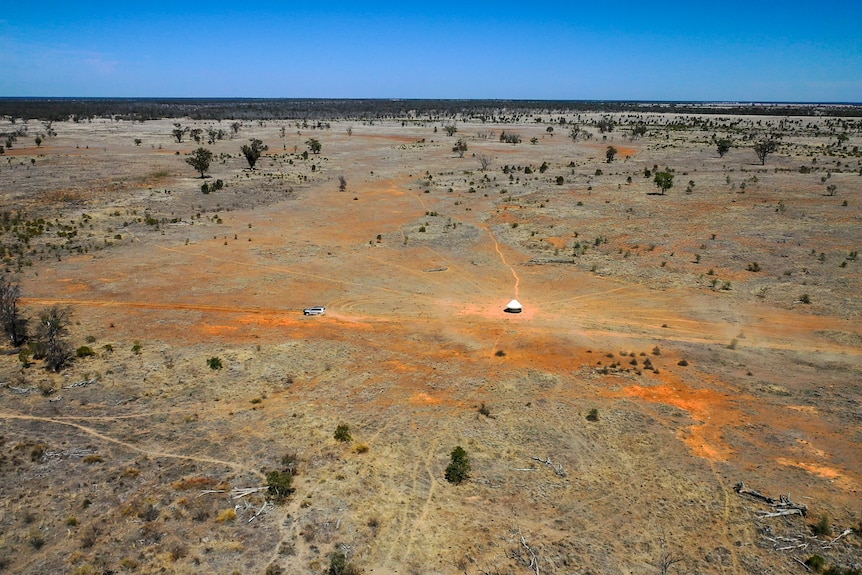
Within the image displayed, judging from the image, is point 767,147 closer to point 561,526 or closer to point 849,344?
point 849,344

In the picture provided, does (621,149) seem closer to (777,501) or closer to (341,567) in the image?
(777,501)

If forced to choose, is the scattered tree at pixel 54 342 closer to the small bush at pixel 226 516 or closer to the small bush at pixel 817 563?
the small bush at pixel 226 516

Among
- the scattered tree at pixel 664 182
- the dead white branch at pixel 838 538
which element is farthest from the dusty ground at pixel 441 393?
the scattered tree at pixel 664 182

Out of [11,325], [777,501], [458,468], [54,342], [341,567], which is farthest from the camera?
[11,325]

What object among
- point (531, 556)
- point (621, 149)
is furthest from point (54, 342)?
point (621, 149)

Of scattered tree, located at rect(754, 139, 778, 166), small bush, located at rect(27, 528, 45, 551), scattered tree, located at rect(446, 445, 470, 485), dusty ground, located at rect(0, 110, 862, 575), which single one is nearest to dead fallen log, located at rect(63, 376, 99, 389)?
dusty ground, located at rect(0, 110, 862, 575)

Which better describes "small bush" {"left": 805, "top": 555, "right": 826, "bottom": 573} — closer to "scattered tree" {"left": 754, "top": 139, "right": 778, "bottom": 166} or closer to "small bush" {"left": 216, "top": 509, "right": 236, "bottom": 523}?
"small bush" {"left": 216, "top": 509, "right": 236, "bottom": 523}
